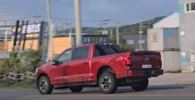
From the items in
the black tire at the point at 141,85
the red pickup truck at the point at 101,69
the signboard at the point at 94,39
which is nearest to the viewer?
the red pickup truck at the point at 101,69

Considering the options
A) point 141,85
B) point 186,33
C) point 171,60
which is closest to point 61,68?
point 141,85

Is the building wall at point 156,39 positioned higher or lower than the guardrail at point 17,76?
higher

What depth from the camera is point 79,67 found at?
1777 centimetres

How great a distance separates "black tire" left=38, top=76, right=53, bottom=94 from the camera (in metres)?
19.2

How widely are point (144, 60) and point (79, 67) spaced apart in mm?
2622

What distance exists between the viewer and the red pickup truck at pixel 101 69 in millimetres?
16361

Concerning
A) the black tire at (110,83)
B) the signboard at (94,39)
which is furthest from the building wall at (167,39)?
the black tire at (110,83)

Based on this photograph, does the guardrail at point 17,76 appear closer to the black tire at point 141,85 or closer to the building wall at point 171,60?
the black tire at point 141,85

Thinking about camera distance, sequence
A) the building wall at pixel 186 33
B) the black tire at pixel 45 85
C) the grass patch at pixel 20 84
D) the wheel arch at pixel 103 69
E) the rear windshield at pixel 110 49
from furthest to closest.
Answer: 1. the building wall at pixel 186 33
2. the grass patch at pixel 20 84
3. the black tire at pixel 45 85
4. the rear windshield at pixel 110 49
5. the wheel arch at pixel 103 69

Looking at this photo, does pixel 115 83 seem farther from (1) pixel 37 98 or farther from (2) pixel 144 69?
(1) pixel 37 98

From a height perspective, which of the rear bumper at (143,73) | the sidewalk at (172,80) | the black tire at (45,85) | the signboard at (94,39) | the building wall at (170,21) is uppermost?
the building wall at (170,21)

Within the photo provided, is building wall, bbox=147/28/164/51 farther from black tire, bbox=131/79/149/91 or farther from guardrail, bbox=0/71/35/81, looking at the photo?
black tire, bbox=131/79/149/91

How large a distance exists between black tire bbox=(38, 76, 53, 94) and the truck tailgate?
438 centimetres

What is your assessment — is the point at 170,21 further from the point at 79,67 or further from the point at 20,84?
the point at 79,67
